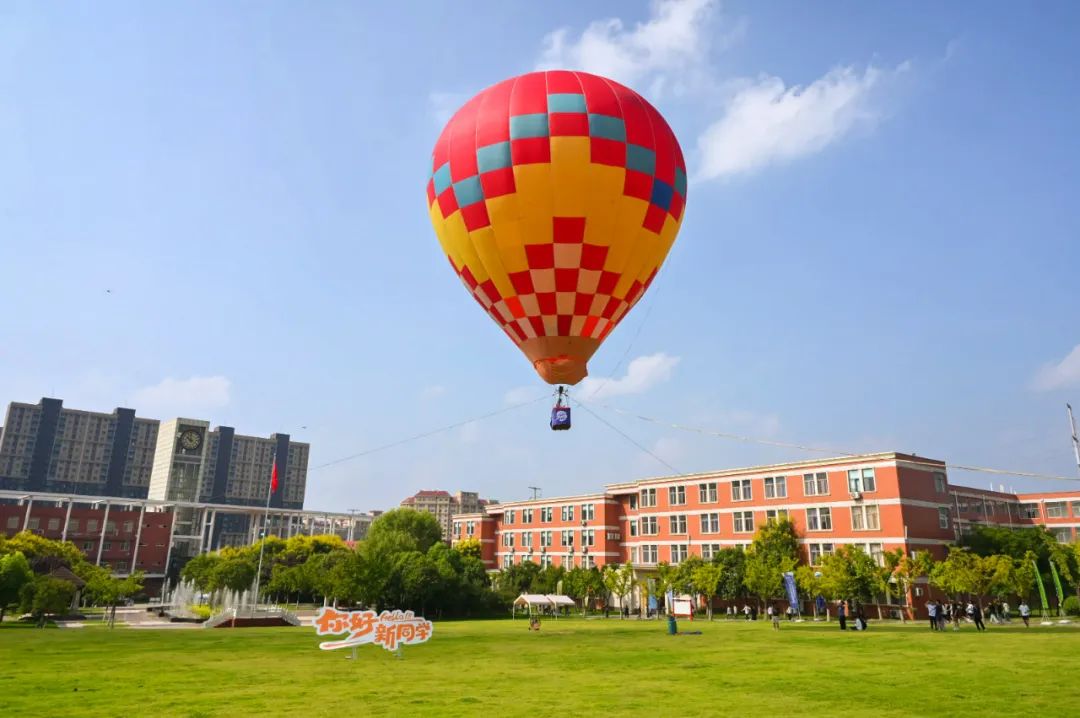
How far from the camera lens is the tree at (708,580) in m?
43.7

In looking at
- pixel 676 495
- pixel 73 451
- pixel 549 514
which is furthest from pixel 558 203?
pixel 73 451

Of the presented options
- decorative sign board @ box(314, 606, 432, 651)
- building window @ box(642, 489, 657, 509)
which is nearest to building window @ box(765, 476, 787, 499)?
building window @ box(642, 489, 657, 509)

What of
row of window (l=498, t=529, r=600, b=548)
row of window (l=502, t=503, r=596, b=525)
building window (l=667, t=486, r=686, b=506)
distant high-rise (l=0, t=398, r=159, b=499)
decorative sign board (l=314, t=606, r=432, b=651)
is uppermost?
distant high-rise (l=0, t=398, r=159, b=499)

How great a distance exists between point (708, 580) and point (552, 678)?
3278 centimetres

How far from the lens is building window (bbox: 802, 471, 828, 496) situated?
4444cm

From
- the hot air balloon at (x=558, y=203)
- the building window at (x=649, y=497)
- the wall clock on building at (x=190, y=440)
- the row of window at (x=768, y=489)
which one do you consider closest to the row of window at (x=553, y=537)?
the building window at (x=649, y=497)

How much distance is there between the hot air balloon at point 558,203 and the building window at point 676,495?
39474 millimetres

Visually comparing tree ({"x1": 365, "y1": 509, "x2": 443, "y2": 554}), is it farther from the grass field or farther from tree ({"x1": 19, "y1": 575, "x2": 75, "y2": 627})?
the grass field

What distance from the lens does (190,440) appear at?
419ft

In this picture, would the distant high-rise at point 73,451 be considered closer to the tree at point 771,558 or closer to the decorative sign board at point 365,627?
the tree at point 771,558

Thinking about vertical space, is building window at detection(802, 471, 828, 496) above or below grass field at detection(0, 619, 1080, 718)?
above

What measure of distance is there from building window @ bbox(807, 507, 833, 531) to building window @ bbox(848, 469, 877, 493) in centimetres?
235

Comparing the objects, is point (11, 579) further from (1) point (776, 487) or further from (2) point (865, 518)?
(2) point (865, 518)

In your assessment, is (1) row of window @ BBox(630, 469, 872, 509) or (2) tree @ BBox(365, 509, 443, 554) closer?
(1) row of window @ BBox(630, 469, 872, 509)
